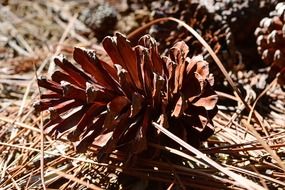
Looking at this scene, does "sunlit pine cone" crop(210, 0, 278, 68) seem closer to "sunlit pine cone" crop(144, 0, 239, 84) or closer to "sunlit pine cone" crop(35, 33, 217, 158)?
"sunlit pine cone" crop(144, 0, 239, 84)

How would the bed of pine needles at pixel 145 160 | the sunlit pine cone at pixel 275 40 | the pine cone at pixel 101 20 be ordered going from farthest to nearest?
the pine cone at pixel 101 20 → the sunlit pine cone at pixel 275 40 → the bed of pine needles at pixel 145 160

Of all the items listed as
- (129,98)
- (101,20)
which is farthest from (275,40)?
(101,20)

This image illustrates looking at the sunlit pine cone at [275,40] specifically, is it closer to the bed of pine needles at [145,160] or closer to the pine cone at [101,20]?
the bed of pine needles at [145,160]

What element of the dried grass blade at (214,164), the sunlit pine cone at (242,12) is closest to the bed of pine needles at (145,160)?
the dried grass blade at (214,164)

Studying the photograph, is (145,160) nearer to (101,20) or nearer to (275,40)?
(275,40)

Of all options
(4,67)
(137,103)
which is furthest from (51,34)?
(137,103)
